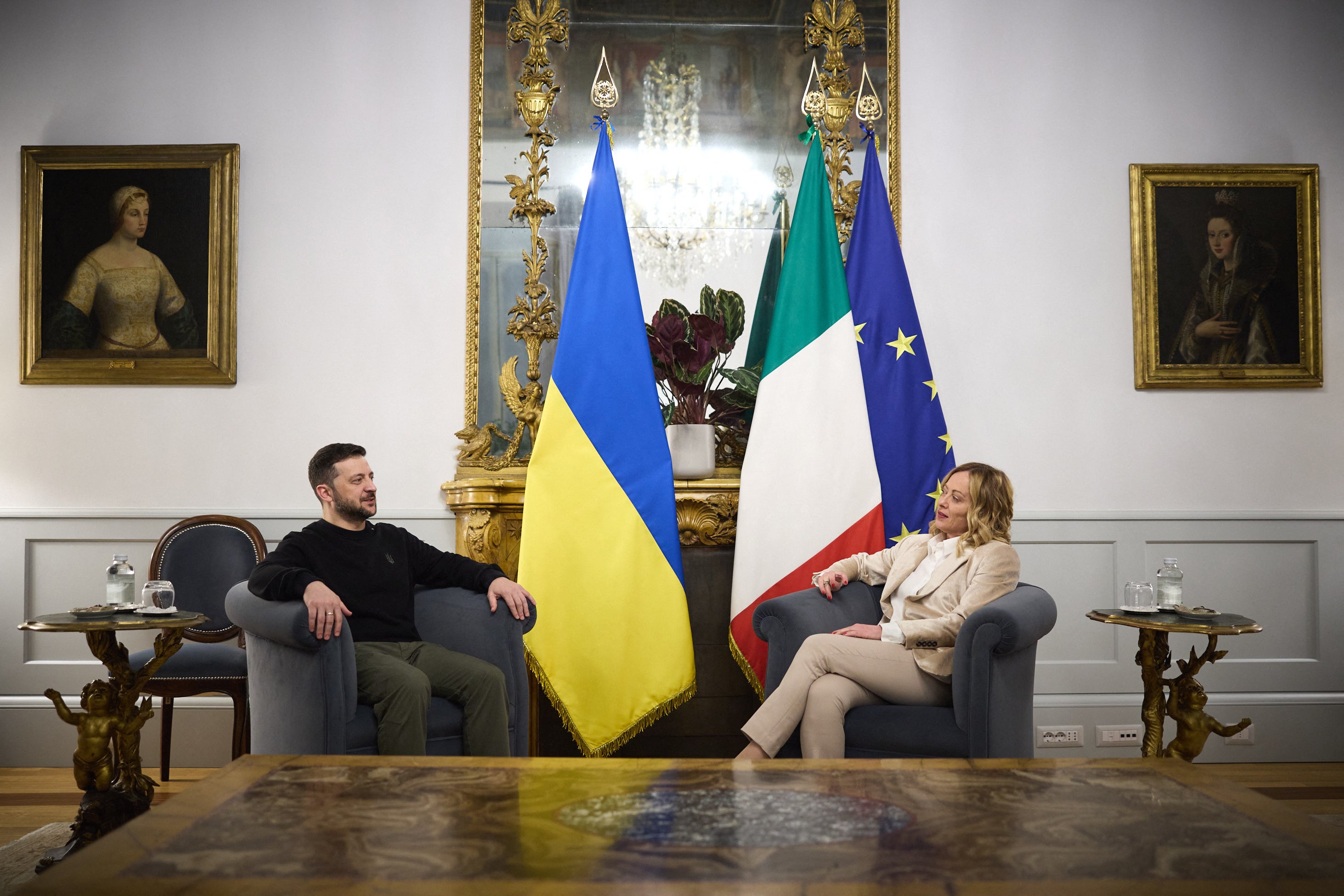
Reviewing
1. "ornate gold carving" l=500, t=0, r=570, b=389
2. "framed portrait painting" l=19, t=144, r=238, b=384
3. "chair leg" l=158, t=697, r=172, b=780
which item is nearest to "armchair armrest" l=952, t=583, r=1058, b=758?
"ornate gold carving" l=500, t=0, r=570, b=389

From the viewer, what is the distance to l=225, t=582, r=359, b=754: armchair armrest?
2.53 meters

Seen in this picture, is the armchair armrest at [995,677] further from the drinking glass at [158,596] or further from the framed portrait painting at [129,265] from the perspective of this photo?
the framed portrait painting at [129,265]

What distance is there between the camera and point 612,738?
338 centimetres

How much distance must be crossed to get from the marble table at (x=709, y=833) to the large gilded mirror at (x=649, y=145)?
244 centimetres

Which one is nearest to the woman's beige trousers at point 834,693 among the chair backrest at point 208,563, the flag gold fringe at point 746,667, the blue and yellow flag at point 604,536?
the flag gold fringe at point 746,667

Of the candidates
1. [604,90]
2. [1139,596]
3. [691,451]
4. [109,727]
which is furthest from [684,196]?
[109,727]

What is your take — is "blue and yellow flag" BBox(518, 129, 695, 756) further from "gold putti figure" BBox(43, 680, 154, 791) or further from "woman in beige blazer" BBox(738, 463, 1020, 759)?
"gold putti figure" BBox(43, 680, 154, 791)

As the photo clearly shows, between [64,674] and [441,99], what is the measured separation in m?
3.05

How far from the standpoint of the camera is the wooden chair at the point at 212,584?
11.8ft

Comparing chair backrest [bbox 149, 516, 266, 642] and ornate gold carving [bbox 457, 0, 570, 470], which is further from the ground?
ornate gold carving [bbox 457, 0, 570, 470]

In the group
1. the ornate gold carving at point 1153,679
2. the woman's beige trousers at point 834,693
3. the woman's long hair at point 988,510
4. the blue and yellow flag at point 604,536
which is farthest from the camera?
the blue and yellow flag at point 604,536

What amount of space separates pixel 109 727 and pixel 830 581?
2.38 metres

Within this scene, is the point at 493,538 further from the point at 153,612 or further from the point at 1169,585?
the point at 1169,585

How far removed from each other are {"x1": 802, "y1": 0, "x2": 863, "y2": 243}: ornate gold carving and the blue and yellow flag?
115 centimetres
